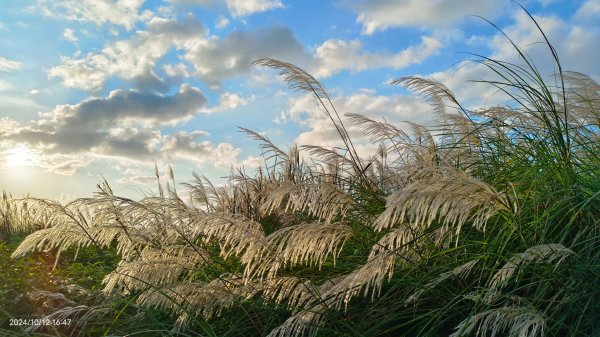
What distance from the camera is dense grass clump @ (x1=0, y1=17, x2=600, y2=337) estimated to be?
9.65 feet

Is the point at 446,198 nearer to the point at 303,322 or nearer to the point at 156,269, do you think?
the point at 303,322

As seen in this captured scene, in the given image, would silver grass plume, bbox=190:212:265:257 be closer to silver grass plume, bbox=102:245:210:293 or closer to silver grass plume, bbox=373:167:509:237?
silver grass plume, bbox=102:245:210:293

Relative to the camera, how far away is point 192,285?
3.41m

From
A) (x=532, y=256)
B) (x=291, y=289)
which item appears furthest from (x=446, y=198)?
(x=291, y=289)

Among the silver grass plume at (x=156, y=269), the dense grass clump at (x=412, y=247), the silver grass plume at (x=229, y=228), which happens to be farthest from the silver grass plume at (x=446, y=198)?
the silver grass plume at (x=156, y=269)

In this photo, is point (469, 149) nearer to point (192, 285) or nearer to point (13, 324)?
point (192, 285)

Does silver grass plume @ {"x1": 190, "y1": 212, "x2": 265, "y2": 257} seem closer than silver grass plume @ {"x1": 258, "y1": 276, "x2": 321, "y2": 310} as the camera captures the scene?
No

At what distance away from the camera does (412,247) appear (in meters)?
3.50

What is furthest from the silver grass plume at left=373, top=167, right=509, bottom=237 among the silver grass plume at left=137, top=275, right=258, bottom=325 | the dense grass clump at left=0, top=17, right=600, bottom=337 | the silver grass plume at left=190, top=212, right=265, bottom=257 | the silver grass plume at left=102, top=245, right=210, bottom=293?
the silver grass plume at left=102, top=245, right=210, bottom=293

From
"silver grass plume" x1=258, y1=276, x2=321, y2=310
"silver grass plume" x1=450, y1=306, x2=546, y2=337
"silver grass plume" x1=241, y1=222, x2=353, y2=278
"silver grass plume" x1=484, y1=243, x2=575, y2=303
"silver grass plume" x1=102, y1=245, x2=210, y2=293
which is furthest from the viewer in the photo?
"silver grass plume" x1=102, y1=245, x2=210, y2=293

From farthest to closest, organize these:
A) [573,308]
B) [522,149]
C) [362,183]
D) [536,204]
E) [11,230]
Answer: [11,230] < [362,183] < [522,149] < [536,204] < [573,308]

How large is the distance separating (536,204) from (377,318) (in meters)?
1.13

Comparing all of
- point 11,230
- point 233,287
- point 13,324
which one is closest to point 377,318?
point 233,287

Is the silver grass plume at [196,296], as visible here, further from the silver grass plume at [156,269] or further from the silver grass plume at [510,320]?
the silver grass plume at [510,320]
